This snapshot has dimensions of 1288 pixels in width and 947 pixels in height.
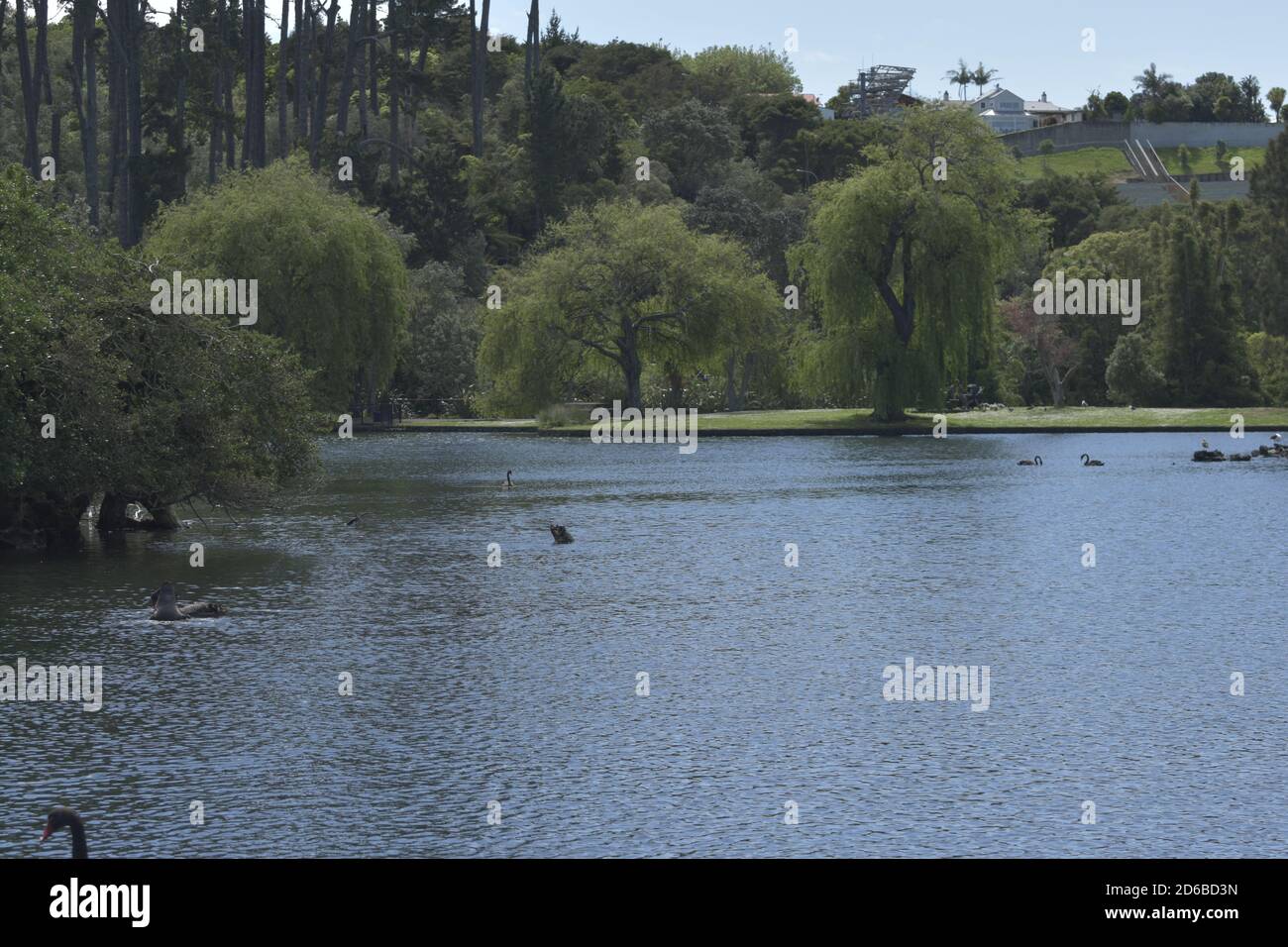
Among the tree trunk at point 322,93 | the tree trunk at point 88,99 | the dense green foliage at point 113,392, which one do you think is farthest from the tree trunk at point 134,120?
the dense green foliage at point 113,392

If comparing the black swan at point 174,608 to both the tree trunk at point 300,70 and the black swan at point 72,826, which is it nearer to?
the black swan at point 72,826

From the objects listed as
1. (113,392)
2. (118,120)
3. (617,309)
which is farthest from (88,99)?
(113,392)

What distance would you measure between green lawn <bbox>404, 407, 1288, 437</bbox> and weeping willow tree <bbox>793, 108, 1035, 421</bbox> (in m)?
3.24

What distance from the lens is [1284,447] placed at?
71750mm

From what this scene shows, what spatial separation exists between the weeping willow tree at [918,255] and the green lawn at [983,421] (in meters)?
3.24

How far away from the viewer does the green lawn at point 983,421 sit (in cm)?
8744

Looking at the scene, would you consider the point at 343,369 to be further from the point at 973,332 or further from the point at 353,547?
the point at 353,547

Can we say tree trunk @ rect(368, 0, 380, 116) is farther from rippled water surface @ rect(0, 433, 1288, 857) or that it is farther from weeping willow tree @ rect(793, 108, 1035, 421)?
rippled water surface @ rect(0, 433, 1288, 857)

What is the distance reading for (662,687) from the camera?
896 inches

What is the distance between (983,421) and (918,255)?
10.8 metres

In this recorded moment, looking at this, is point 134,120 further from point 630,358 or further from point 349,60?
point 630,358

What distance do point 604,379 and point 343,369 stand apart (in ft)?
79.7
